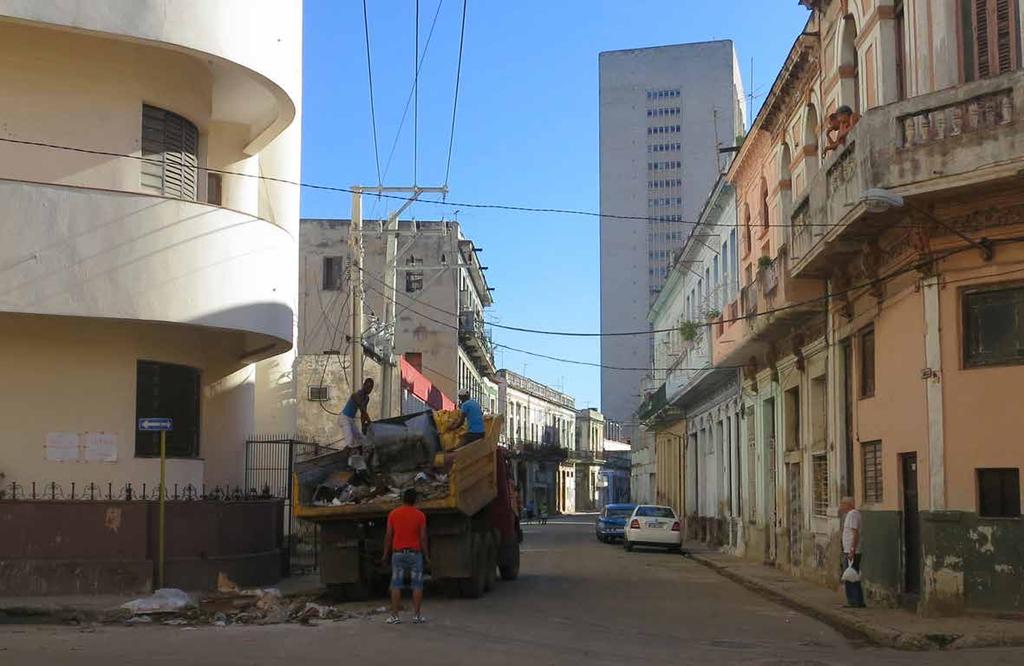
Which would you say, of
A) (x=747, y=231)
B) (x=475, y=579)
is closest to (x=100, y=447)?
(x=475, y=579)

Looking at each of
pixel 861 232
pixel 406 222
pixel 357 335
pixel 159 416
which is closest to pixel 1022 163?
pixel 861 232

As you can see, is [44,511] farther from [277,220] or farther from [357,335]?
[357,335]

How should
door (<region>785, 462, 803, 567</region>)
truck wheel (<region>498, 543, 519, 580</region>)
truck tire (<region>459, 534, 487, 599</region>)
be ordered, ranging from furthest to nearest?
door (<region>785, 462, 803, 567</region>), truck wheel (<region>498, 543, 519, 580</region>), truck tire (<region>459, 534, 487, 599</region>)

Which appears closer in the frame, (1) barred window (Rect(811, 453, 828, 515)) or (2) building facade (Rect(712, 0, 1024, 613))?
(2) building facade (Rect(712, 0, 1024, 613))

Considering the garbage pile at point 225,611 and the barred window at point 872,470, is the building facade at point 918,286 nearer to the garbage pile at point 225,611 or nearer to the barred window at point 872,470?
the barred window at point 872,470

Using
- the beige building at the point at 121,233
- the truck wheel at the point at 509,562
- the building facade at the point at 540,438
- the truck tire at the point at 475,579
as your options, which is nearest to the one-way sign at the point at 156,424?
the beige building at the point at 121,233

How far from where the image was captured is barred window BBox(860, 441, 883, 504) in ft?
60.8

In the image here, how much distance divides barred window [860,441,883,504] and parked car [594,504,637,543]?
24.0 meters

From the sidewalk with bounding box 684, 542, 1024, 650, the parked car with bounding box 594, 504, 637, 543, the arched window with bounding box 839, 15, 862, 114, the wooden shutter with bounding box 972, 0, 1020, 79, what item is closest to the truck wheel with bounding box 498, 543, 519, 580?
the sidewalk with bounding box 684, 542, 1024, 650

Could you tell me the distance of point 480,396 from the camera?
8075cm

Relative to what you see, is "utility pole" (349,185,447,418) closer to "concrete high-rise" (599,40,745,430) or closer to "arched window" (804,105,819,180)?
"arched window" (804,105,819,180)

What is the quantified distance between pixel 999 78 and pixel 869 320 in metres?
5.42

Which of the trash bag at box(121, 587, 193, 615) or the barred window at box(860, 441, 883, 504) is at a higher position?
the barred window at box(860, 441, 883, 504)

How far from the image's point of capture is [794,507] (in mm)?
25734
